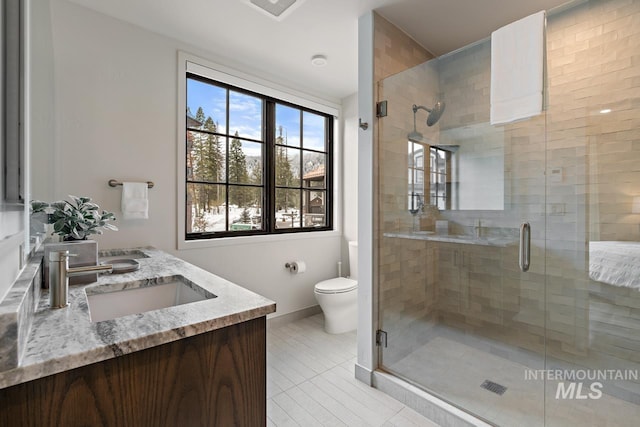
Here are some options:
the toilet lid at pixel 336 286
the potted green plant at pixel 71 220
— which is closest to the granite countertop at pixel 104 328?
the potted green plant at pixel 71 220

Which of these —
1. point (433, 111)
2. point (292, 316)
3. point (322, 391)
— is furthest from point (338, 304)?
point (433, 111)

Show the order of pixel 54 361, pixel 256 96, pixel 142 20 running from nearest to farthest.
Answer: pixel 54 361, pixel 142 20, pixel 256 96

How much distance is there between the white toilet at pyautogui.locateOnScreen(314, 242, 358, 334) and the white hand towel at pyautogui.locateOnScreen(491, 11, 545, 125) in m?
1.72

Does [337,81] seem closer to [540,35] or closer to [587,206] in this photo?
[540,35]

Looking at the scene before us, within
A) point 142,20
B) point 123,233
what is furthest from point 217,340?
point 142,20

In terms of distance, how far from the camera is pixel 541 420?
147 centimetres

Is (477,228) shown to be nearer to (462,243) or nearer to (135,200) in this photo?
(462,243)

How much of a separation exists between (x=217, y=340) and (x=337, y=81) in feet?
8.81

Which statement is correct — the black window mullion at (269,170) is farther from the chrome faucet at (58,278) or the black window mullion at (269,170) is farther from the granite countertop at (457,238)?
the chrome faucet at (58,278)

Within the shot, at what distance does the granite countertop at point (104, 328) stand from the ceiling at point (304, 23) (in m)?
1.75

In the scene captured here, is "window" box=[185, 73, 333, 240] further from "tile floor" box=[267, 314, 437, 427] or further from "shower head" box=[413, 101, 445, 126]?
"shower head" box=[413, 101, 445, 126]

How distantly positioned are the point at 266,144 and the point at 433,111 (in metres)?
1.51

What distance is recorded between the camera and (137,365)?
76 cm

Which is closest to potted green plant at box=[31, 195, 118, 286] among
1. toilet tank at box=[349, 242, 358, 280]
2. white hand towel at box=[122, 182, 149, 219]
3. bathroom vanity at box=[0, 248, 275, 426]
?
bathroom vanity at box=[0, 248, 275, 426]
